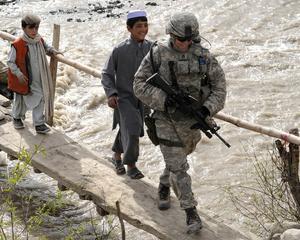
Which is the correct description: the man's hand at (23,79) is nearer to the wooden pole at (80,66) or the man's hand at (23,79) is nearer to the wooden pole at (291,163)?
the wooden pole at (80,66)

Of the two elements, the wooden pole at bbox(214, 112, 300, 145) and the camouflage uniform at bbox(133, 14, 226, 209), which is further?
the wooden pole at bbox(214, 112, 300, 145)

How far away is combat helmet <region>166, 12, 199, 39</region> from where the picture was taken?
4.46 meters

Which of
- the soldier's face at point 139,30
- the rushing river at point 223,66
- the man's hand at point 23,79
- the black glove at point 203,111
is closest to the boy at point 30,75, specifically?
the man's hand at point 23,79

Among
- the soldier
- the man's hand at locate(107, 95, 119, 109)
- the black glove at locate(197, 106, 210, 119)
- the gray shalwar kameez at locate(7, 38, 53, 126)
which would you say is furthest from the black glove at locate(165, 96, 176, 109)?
the gray shalwar kameez at locate(7, 38, 53, 126)

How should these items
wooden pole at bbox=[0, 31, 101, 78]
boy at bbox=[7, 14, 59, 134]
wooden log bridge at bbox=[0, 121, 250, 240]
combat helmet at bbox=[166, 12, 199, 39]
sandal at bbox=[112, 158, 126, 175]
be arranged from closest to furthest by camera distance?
combat helmet at bbox=[166, 12, 199, 39] → wooden log bridge at bbox=[0, 121, 250, 240] → sandal at bbox=[112, 158, 126, 175] → boy at bbox=[7, 14, 59, 134] → wooden pole at bbox=[0, 31, 101, 78]

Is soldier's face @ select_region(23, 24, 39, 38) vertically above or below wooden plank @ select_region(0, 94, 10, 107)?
above

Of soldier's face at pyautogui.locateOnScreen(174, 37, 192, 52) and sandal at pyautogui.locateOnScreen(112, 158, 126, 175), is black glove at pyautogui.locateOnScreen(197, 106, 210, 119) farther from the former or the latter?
sandal at pyautogui.locateOnScreen(112, 158, 126, 175)

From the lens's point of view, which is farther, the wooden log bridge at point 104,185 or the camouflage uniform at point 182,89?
the wooden log bridge at point 104,185

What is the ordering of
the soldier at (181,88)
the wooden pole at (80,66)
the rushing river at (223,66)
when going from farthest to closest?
the rushing river at (223,66) → the wooden pole at (80,66) → the soldier at (181,88)

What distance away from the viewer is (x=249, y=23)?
Answer: 1297 cm

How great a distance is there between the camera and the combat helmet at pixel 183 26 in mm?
4465

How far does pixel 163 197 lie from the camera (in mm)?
5379

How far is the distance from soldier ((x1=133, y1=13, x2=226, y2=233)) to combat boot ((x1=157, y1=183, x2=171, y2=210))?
429mm

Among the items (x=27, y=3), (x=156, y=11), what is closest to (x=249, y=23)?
(x=156, y=11)
